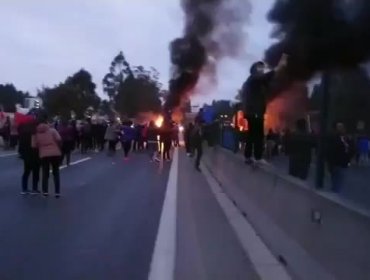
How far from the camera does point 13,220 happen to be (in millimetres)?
16766

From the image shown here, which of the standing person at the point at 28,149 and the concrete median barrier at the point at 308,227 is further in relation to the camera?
the standing person at the point at 28,149

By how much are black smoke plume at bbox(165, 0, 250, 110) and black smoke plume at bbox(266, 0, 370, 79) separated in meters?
1.67

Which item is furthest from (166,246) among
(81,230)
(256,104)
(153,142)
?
(153,142)

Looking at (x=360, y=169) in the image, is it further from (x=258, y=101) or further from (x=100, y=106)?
(x=100, y=106)

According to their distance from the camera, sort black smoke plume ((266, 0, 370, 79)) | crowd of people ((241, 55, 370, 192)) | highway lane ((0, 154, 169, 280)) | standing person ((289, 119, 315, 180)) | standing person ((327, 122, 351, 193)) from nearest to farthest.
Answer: black smoke plume ((266, 0, 370, 79)) < highway lane ((0, 154, 169, 280)) < standing person ((327, 122, 351, 193)) < crowd of people ((241, 55, 370, 192)) < standing person ((289, 119, 315, 180))

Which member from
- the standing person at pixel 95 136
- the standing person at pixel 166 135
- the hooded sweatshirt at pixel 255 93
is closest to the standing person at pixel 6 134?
the standing person at pixel 95 136

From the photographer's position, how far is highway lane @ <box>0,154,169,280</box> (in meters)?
11.7

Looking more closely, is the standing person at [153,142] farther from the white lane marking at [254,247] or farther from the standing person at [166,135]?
the white lane marking at [254,247]

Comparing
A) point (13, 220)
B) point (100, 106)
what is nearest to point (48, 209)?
point (13, 220)

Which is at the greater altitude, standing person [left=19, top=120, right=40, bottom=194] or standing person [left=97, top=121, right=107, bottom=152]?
standing person [left=19, top=120, right=40, bottom=194]

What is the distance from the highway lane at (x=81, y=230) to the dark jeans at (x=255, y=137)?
2.16 m

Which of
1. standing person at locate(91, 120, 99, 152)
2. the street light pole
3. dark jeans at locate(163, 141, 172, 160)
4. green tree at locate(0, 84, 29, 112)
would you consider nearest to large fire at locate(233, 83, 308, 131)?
the street light pole

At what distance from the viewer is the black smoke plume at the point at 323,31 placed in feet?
26.3

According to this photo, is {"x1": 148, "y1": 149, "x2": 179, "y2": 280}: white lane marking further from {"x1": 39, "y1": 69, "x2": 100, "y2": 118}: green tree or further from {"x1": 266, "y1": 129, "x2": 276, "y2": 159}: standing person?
{"x1": 39, "y1": 69, "x2": 100, "y2": 118}: green tree
